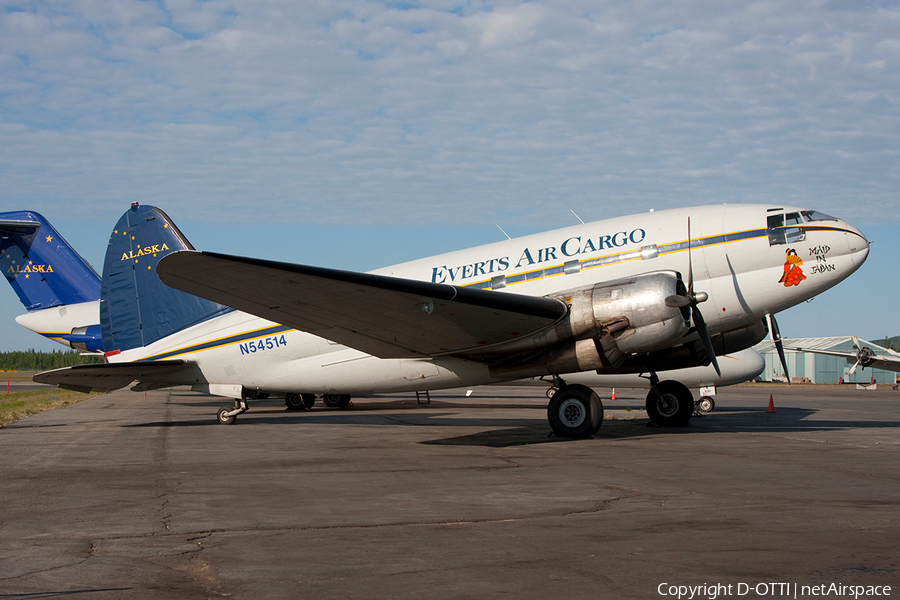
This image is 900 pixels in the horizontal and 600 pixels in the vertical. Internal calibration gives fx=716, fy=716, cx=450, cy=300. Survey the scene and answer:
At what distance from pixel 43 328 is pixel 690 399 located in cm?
2596

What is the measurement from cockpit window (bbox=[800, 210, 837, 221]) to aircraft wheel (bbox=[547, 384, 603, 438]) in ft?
18.3

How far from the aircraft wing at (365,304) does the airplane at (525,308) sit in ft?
0.12

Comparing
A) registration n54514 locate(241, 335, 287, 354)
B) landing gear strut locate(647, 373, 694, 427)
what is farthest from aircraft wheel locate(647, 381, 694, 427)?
registration n54514 locate(241, 335, 287, 354)

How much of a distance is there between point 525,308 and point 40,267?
25191mm

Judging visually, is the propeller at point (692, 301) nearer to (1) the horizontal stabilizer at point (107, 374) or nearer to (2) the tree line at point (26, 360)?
(1) the horizontal stabilizer at point (107, 374)

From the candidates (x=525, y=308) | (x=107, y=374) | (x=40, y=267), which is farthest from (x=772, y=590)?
(x=40, y=267)

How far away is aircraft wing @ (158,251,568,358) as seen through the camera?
37.9 feet

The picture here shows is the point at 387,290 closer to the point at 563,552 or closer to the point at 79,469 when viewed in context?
the point at 79,469

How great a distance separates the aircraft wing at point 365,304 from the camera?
11562mm

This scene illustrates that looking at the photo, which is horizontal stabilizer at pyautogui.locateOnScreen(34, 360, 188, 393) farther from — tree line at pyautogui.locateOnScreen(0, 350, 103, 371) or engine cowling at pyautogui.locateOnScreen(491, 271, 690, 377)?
tree line at pyautogui.locateOnScreen(0, 350, 103, 371)

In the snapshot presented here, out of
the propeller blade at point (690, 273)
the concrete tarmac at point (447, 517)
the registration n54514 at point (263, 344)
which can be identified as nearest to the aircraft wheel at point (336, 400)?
the registration n54514 at point (263, 344)

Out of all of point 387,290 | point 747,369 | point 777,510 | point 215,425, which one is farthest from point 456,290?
point 747,369

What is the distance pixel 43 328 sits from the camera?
29.9 metres

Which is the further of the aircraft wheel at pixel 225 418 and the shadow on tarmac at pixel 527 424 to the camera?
the aircraft wheel at pixel 225 418
